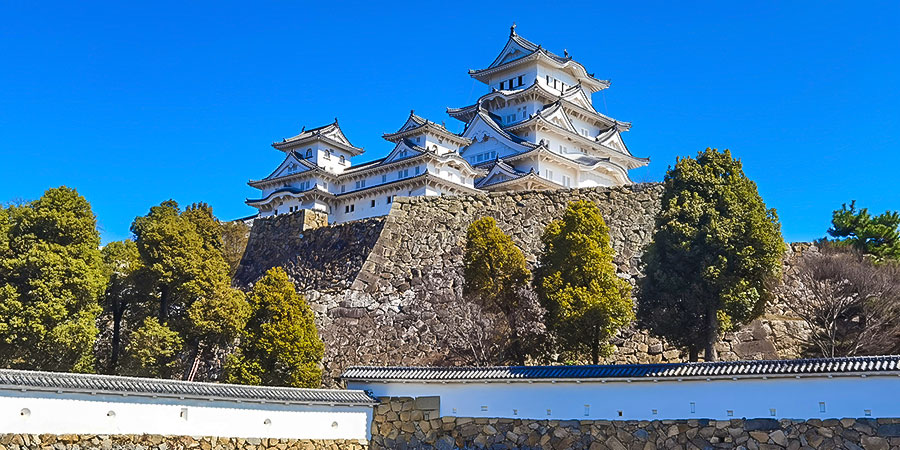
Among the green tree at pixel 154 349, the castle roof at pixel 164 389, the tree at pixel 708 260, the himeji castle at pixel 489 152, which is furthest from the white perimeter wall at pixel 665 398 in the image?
the himeji castle at pixel 489 152

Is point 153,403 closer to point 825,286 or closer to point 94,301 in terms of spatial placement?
point 94,301

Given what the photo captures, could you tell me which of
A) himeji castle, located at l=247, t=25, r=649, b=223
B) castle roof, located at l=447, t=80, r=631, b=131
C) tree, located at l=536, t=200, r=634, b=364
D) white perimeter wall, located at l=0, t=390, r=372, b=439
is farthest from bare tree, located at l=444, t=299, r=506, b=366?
castle roof, located at l=447, t=80, r=631, b=131

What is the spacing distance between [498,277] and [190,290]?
7.17 meters

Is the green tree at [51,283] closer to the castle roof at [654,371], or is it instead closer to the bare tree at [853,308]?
the castle roof at [654,371]

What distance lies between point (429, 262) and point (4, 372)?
12.6 meters

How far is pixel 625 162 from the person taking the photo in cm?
3872

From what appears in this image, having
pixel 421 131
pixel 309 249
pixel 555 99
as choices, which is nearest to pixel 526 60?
pixel 555 99

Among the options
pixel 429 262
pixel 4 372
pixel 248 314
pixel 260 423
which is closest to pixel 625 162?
pixel 429 262

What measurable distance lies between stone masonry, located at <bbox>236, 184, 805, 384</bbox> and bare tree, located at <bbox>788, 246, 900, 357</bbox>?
154cm

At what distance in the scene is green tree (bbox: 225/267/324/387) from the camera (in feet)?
59.5

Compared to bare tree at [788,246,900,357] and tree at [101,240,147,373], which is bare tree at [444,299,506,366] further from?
tree at [101,240,147,373]

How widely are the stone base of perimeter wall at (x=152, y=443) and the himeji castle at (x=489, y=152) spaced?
1771cm

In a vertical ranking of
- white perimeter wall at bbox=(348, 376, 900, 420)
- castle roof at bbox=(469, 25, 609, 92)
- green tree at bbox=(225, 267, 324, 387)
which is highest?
castle roof at bbox=(469, 25, 609, 92)

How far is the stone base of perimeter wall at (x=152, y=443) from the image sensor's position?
13.1 meters
